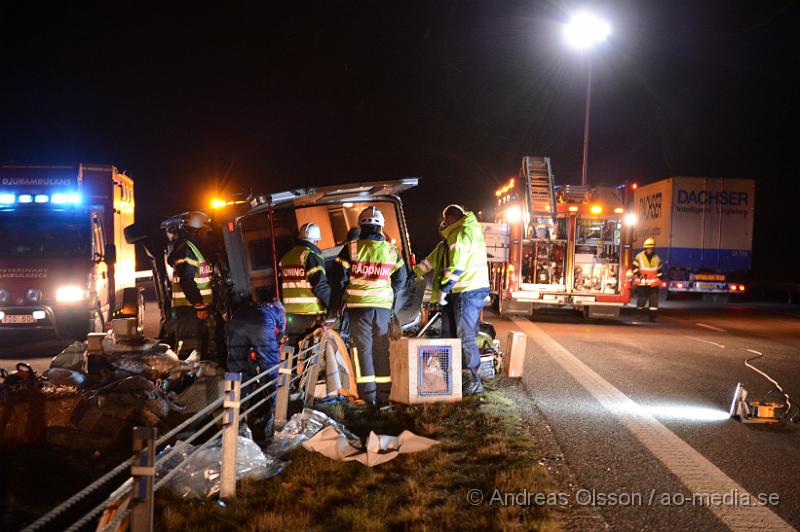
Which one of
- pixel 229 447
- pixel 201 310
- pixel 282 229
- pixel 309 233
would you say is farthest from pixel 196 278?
pixel 229 447

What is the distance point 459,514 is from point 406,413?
2.24 m

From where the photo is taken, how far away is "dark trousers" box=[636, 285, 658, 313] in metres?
14.7

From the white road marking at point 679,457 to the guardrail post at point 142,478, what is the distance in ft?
10.4

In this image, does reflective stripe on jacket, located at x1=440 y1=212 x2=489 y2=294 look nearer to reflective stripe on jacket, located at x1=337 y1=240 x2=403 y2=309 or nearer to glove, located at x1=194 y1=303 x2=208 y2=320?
reflective stripe on jacket, located at x1=337 y1=240 x2=403 y2=309

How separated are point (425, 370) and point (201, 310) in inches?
123

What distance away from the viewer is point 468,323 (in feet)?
22.7

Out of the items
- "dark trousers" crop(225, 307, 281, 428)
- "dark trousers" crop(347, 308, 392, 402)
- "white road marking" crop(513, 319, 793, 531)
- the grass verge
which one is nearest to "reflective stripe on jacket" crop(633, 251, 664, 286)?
"white road marking" crop(513, 319, 793, 531)

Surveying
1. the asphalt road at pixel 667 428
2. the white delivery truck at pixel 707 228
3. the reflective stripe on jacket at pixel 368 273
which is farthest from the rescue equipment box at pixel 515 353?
the white delivery truck at pixel 707 228

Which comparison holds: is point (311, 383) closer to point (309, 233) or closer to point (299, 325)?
point (299, 325)

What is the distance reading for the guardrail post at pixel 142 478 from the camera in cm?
288

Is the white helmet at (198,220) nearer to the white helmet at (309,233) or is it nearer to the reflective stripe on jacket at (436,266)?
the white helmet at (309,233)

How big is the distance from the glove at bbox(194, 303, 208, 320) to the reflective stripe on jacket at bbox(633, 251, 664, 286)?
1071 cm

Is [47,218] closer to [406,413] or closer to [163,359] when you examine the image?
[163,359]

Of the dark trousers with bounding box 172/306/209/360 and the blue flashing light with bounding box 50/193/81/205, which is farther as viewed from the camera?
the blue flashing light with bounding box 50/193/81/205
